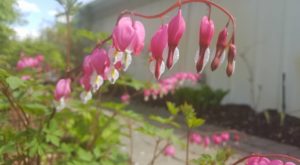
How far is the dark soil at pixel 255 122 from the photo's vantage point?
3.71m

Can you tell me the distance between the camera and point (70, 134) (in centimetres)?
201

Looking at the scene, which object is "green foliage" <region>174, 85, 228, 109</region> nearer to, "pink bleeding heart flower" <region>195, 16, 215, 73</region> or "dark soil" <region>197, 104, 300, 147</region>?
"dark soil" <region>197, 104, 300, 147</region>

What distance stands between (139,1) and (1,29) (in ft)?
22.5

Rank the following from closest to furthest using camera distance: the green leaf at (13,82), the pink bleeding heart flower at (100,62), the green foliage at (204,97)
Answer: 1. the pink bleeding heart flower at (100,62)
2. the green leaf at (13,82)
3. the green foliage at (204,97)

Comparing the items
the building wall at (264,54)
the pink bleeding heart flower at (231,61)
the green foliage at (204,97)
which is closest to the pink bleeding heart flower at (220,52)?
the pink bleeding heart flower at (231,61)

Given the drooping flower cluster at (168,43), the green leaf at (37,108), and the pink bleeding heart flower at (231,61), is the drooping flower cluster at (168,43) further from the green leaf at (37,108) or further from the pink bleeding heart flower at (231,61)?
the green leaf at (37,108)

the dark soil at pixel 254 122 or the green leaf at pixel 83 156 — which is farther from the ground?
the green leaf at pixel 83 156

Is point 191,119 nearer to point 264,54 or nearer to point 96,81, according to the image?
point 96,81

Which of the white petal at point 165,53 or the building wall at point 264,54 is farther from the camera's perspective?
the building wall at point 264,54

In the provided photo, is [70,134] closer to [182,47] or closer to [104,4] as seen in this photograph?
[182,47]

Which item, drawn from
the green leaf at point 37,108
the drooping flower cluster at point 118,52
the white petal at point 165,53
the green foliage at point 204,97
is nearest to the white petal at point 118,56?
the drooping flower cluster at point 118,52

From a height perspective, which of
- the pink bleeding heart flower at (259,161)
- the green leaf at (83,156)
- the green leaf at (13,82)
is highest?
the green leaf at (13,82)

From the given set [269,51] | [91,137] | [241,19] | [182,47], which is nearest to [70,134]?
[91,137]

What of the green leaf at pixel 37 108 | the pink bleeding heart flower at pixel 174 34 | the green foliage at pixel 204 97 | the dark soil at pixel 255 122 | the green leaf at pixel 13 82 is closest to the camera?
the pink bleeding heart flower at pixel 174 34
